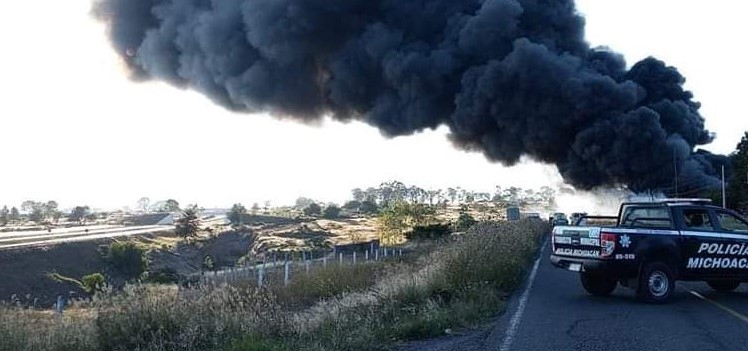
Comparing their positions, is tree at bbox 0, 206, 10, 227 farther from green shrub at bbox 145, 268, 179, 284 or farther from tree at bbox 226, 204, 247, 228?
green shrub at bbox 145, 268, 179, 284

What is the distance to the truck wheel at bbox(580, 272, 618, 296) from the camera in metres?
12.2

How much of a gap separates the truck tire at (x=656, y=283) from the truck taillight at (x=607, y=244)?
0.59 metres

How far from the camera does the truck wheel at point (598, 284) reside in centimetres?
1225

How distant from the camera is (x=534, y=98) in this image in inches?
1300

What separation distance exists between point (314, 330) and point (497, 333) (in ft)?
7.16

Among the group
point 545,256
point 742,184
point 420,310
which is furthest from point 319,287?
point 742,184

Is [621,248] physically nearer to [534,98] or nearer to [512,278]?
[512,278]

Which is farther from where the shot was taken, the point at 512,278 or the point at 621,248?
the point at 512,278

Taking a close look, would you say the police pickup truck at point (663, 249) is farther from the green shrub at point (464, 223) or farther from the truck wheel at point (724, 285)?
the green shrub at point (464, 223)

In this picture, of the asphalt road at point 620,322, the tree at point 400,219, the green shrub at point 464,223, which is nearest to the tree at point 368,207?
the tree at point 400,219

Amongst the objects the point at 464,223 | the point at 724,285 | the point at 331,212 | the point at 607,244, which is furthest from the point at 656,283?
the point at 331,212

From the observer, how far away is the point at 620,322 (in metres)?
9.11

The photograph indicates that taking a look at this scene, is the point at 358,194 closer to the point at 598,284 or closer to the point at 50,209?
the point at 50,209

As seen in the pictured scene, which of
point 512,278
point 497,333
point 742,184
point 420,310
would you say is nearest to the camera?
point 497,333
